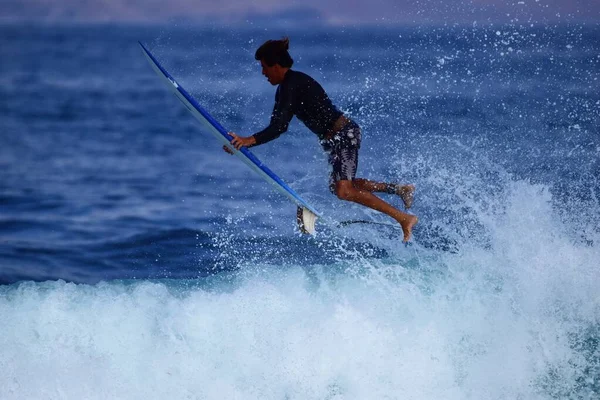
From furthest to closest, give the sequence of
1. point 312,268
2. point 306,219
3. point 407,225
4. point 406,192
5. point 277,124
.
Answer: point 312,268 → point 306,219 → point 406,192 → point 407,225 → point 277,124

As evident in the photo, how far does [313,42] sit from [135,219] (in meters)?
42.0

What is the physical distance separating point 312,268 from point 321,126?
5.54 ft

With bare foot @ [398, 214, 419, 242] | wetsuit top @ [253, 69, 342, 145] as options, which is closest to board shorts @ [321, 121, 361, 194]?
wetsuit top @ [253, 69, 342, 145]

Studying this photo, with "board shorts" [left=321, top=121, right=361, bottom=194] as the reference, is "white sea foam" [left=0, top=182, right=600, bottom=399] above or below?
below

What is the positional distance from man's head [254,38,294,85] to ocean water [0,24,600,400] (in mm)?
985

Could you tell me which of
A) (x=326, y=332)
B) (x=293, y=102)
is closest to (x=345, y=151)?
(x=293, y=102)

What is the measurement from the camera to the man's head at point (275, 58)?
7070 millimetres

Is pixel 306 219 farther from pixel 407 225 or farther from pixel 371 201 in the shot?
pixel 407 225

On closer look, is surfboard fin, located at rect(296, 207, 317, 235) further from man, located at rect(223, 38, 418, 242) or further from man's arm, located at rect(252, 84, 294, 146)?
man's arm, located at rect(252, 84, 294, 146)

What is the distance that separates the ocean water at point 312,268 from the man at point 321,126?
37 centimetres

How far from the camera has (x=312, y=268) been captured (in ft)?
28.2

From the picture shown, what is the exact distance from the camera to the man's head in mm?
7070

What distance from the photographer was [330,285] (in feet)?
27.2

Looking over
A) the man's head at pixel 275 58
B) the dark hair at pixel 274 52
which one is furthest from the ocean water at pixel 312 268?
the dark hair at pixel 274 52
